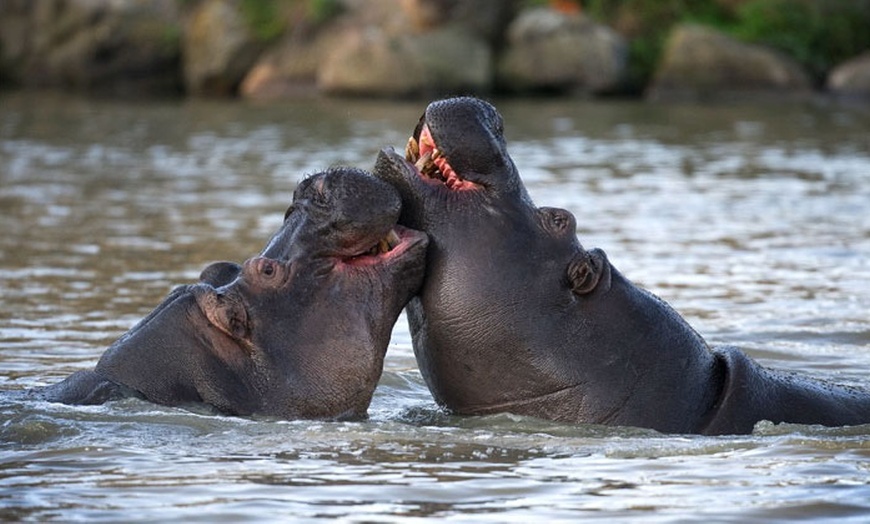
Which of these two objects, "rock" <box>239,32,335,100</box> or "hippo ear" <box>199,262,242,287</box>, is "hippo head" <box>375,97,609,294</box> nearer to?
"hippo ear" <box>199,262,242,287</box>

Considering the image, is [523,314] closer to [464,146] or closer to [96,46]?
[464,146]

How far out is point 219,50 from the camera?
37375mm

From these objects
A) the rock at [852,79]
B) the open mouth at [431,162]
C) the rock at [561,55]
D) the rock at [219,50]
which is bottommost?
the open mouth at [431,162]

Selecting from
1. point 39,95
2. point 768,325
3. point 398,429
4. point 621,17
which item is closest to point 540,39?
point 621,17

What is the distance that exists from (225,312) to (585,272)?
1409mm

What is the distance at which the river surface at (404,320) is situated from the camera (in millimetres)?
6055

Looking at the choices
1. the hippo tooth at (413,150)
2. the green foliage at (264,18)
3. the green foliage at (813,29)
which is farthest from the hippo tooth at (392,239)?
the green foliage at (264,18)

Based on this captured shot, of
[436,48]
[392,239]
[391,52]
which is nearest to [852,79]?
[436,48]

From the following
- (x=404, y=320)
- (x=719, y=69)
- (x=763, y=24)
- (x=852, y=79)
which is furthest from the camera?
(x=763, y=24)

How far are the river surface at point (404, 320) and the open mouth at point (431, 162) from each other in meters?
0.95

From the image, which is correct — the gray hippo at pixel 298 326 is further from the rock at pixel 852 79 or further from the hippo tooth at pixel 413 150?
the rock at pixel 852 79

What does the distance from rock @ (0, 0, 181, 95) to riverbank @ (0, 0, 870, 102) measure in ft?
0.11

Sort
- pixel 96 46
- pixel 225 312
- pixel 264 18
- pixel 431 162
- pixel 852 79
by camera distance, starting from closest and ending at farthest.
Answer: pixel 225 312
pixel 431 162
pixel 852 79
pixel 264 18
pixel 96 46

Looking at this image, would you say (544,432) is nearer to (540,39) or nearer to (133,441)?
(133,441)
